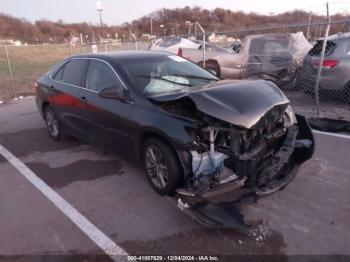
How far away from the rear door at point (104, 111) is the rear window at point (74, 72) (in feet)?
0.72

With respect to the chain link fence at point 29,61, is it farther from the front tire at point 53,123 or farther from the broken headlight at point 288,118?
the broken headlight at point 288,118

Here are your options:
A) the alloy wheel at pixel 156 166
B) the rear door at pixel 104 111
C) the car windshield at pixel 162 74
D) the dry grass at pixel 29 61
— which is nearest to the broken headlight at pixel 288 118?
the car windshield at pixel 162 74

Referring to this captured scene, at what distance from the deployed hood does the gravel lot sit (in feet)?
3.35

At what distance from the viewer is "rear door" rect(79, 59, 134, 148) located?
4312 mm

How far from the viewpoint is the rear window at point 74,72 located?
209 inches

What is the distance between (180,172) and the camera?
371 centimetres

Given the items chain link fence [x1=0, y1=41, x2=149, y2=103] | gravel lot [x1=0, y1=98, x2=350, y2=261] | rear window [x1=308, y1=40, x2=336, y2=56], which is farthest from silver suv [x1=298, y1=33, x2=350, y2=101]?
chain link fence [x1=0, y1=41, x2=149, y2=103]

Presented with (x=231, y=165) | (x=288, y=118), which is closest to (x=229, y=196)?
(x=231, y=165)

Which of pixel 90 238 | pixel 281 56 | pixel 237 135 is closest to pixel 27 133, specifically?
pixel 90 238

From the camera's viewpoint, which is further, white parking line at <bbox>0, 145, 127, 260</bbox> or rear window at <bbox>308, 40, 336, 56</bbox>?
rear window at <bbox>308, 40, 336, 56</bbox>

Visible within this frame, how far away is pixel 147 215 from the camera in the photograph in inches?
147

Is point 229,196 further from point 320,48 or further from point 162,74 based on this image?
point 320,48

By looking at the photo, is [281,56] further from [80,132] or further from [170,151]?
[170,151]

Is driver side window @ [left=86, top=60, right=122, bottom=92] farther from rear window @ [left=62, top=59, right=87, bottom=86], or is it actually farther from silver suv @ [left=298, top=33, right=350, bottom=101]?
silver suv @ [left=298, top=33, right=350, bottom=101]
